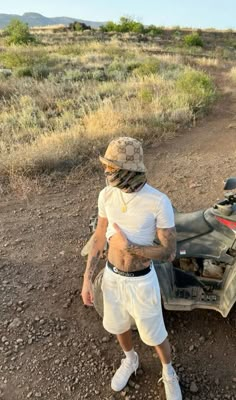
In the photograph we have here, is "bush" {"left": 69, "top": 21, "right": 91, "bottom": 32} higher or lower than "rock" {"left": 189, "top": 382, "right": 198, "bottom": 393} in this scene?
lower

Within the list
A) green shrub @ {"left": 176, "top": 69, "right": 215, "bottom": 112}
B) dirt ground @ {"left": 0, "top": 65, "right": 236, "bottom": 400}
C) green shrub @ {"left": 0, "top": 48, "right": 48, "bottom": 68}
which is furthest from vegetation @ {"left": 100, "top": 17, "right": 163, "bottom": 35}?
dirt ground @ {"left": 0, "top": 65, "right": 236, "bottom": 400}

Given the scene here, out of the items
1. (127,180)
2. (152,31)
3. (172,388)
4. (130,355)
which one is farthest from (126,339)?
(152,31)

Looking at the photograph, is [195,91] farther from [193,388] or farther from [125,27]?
[125,27]

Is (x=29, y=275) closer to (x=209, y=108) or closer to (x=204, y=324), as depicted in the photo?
(x=204, y=324)

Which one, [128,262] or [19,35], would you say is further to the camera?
[19,35]

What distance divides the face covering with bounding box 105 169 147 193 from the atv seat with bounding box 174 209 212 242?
1.30 meters

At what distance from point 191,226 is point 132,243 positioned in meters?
1.23

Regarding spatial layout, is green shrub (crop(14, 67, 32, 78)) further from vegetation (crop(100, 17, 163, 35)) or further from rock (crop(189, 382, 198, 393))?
vegetation (crop(100, 17, 163, 35))

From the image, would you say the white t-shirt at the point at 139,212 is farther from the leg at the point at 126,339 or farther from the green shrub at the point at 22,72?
the green shrub at the point at 22,72

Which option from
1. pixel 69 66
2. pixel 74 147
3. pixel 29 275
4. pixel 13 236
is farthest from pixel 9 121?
pixel 69 66

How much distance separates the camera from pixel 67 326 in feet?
12.5

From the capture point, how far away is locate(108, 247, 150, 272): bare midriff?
2.60 metres

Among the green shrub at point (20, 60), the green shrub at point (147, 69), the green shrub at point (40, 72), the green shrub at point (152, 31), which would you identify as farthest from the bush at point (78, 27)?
the green shrub at point (147, 69)

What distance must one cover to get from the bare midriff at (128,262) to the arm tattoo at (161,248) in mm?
99
